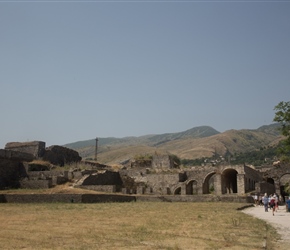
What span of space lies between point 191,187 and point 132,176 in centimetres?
662

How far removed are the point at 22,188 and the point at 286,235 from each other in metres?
26.1

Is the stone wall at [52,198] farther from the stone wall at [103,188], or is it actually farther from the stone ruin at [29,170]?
the stone ruin at [29,170]

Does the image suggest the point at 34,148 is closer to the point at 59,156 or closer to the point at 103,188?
the point at 59,156

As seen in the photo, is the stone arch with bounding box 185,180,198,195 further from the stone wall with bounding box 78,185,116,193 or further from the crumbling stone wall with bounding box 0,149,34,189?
the crumbling stone wall with bounding box 0,149,34,189

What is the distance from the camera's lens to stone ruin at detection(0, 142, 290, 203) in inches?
1294

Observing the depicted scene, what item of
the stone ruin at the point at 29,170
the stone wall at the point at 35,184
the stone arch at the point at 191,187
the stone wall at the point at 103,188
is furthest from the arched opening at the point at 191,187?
the stone wall at the point at 35,184

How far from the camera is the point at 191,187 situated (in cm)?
3875

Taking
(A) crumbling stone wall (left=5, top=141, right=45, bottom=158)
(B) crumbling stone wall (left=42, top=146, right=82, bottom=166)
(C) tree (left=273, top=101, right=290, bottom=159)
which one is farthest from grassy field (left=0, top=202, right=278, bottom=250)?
(B) crumbling stone wall (left=42, top=146, right=82, bottom=166)

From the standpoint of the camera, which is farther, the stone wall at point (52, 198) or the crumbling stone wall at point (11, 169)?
the crumbling stone wall at point (11, 169)

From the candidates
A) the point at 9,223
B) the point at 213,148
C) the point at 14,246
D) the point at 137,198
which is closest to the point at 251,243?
the point at 14,246

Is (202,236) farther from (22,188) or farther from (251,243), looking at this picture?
(22,188)

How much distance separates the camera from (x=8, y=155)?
34.6 m

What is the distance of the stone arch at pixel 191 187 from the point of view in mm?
36991

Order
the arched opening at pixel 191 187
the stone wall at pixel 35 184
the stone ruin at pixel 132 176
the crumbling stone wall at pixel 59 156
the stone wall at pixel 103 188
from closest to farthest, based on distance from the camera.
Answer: the stone wall at pixel 35 184
the stone wall at pixel 103 188
the stone ruin at pixel 132 176
the arched opening at pixel 191 187
the crumbling stone wall at pixel 59 156
